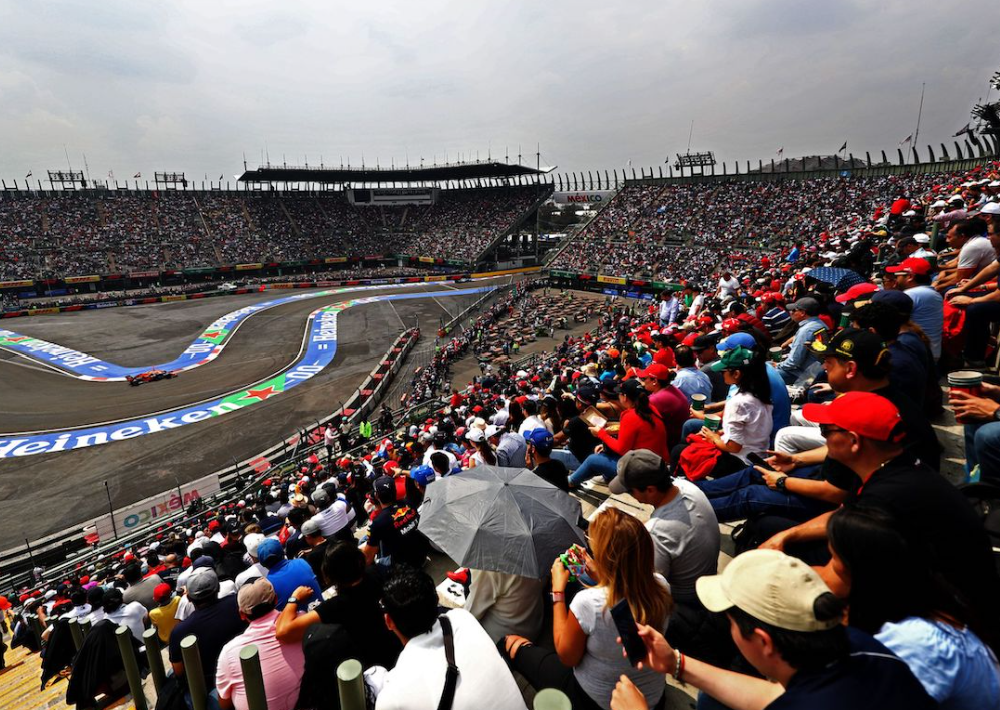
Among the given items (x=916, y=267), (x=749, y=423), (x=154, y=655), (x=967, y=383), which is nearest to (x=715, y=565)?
(x=749, y=423)

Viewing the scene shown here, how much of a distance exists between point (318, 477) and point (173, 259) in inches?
2285

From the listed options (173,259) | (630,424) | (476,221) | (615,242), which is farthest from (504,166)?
(630,424)

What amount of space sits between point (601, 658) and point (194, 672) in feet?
9.60

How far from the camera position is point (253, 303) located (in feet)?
164

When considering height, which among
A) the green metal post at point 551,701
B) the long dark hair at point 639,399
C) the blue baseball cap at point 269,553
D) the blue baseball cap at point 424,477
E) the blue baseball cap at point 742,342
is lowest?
the blue baseball cap at point 424,477

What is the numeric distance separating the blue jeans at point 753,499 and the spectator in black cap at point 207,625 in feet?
13.6

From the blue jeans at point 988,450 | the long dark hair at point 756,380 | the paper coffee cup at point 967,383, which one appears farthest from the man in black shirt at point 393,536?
the paper coffee cup at point 967,383

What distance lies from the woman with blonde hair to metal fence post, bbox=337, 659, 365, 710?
114 centimetres

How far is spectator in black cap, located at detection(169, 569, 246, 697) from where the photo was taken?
382 centimetres

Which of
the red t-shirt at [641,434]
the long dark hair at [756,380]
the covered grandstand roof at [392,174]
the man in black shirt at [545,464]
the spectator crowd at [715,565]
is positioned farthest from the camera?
the covered grandstand roof at [392,174]

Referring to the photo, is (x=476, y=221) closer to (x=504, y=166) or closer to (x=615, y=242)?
(x=504, y=166)

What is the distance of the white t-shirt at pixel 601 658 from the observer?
107 inches

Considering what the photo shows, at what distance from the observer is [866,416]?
2.79 metres

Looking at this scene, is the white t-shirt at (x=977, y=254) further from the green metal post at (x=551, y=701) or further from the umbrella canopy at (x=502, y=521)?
the green metal post at (x=551, y=701)
